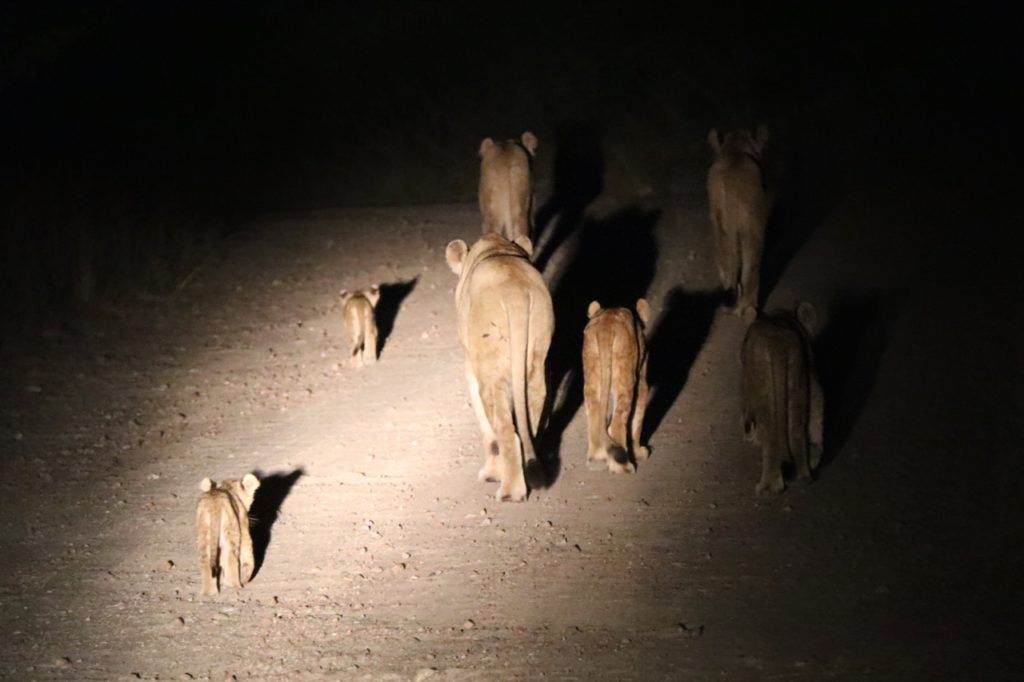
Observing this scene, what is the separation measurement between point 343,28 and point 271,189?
7.13 metres

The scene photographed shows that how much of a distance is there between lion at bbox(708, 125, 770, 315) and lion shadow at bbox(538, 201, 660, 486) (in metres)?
1.20

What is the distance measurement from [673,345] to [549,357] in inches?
43.5

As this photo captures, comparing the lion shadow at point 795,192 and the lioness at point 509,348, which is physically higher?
the lion shadow at point 795,192

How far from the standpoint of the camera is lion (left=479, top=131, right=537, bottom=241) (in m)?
11.8

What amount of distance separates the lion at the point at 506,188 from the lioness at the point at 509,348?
332 cm

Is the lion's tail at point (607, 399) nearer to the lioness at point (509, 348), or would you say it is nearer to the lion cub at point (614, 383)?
the lion cub at point (614, 383)

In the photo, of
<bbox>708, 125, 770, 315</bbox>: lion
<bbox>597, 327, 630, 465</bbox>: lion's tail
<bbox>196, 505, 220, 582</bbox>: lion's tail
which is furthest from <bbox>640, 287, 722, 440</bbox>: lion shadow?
<bbox>196, 505, 220, 582</bbox>: lion's tail

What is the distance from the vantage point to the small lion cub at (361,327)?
35.6 ft

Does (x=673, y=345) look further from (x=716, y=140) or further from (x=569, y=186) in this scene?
(x=569, y=186)

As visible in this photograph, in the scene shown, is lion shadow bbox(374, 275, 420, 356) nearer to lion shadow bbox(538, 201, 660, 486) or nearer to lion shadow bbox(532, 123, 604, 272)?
lion shadow bbox(532, 123, 604, 272)

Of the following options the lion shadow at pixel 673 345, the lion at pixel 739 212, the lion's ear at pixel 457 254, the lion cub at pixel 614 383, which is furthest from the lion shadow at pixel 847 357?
the lion's ear at pixel 457 254

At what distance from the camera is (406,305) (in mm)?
12258

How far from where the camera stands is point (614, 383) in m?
8.42

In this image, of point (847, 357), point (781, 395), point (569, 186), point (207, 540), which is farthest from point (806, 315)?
point (569, 186)
